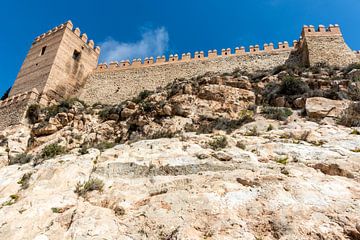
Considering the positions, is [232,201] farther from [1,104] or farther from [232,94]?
[1,104]

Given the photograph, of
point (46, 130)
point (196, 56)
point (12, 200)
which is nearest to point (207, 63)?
point (196, 56)

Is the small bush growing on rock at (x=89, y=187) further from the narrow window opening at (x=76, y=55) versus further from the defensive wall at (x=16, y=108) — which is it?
the narrow window opening at (x=76, y=55)

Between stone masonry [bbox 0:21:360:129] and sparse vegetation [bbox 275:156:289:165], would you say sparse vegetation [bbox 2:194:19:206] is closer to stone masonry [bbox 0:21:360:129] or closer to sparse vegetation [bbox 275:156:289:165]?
sparse vegetation [bbox 275:156:289:165]

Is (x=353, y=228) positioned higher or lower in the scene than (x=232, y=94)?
lower

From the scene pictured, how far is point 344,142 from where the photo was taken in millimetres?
7379

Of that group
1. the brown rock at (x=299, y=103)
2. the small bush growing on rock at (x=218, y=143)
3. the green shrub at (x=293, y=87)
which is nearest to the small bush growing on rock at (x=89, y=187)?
the small bush growing on rock at (x=218, y=143)

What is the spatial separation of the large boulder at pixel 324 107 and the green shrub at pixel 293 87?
1348mm

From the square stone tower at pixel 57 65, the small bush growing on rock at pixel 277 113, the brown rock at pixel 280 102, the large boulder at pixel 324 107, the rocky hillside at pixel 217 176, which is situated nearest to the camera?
the rocky hillside at pixel 217 176

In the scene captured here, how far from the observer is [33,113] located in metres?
16.5

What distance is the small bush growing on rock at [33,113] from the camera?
16.2m

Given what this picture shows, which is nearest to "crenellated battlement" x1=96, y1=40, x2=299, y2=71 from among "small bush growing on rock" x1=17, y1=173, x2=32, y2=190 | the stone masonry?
the stone masonry

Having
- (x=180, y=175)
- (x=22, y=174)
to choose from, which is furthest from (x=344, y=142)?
(x=22, y=174)

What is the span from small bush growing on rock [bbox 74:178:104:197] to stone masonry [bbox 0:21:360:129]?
37.7 ft

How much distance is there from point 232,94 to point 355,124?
17.1ft
